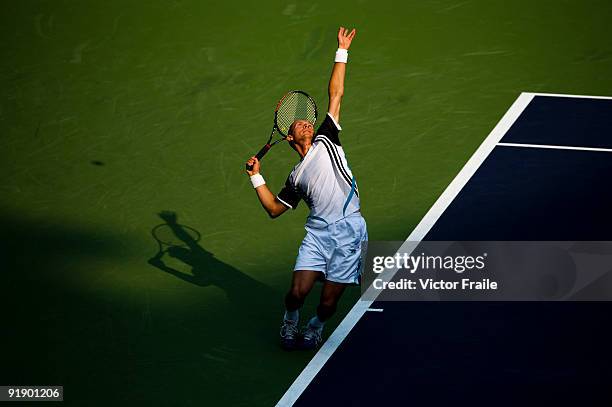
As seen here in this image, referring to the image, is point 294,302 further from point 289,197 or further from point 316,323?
point 289,197

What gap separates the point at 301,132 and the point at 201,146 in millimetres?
3320

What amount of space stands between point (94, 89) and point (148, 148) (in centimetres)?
152

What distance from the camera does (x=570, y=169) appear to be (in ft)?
37.8

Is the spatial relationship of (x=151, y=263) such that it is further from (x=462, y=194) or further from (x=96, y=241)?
(x=462, y=194)

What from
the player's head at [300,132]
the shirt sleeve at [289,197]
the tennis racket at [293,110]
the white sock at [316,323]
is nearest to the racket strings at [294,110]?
the tennis racket at [293,110]

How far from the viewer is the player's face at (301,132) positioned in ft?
30.0

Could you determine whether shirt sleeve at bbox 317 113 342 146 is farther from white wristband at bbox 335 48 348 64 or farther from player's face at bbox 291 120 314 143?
white wristband at bbox 335 48 348 64

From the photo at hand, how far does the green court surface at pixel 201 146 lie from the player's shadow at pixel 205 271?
2 centimetres

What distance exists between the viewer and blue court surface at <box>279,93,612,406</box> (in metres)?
8.77

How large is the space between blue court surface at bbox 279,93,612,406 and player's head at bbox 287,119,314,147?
187 cm

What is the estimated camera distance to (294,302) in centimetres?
905

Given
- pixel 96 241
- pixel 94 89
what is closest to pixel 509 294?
pixel 96 241

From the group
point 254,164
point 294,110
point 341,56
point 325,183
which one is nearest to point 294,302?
point 325,183

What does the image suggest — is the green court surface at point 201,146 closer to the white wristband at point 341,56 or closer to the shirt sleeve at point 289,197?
the shirt sleeve at point 289,197
